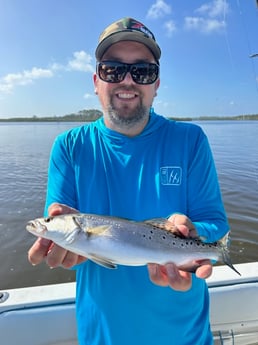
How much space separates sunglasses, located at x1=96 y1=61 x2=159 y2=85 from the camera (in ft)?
8.17

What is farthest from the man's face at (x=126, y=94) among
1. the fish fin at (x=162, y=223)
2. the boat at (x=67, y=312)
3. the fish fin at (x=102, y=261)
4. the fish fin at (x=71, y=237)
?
the boat at (x=67, y=312)

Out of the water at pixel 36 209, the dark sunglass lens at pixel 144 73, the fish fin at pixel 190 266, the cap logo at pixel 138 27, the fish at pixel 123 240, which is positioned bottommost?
the water at pixel 36 209

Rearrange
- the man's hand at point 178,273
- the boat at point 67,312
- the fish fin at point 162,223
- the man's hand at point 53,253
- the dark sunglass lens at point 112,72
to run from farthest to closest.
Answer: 1. the boat at point 67,312
2. the dark sunglass lens at point 112,72
3. the fish fin at point 162,223
4. the man's hand at point 53,253
5. the man's hand at point 178,273

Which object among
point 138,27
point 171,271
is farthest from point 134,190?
point 138,27

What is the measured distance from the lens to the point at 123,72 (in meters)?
2.50

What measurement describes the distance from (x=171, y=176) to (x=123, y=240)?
2.04ft

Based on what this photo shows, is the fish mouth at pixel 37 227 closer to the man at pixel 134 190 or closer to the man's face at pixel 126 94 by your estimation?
the man at pixel 134 190

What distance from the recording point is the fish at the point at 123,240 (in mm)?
2043

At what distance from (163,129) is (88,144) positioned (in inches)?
25.1

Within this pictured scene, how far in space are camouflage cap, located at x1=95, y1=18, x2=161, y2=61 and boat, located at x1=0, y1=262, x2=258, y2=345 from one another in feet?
8.51

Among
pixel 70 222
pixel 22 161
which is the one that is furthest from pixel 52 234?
pixel 22 161

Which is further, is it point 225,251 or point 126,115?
point 126,115

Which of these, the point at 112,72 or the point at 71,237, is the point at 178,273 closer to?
the point at 71,237

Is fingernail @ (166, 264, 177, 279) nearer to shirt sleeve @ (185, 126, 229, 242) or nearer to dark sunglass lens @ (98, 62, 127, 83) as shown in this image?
shirt sleeve @ (185, 126, 229, 242)
